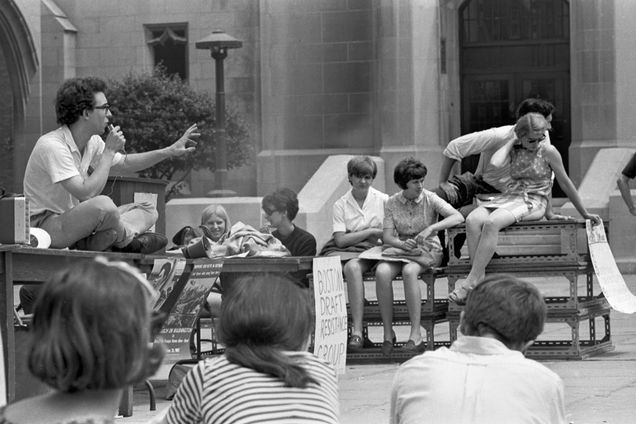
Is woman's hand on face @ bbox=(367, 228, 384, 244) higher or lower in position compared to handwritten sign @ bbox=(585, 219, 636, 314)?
higher

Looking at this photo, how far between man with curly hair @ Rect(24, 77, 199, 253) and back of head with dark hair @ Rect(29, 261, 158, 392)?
5237 mm

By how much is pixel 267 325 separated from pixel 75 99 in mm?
4669

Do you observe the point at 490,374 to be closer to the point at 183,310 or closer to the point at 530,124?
the point at 183,310

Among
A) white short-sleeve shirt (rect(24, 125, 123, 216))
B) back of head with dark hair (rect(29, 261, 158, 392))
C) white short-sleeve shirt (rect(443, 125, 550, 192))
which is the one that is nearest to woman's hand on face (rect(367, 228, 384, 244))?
white short-sleeve shirt (rect(443, 125, 550, 192))

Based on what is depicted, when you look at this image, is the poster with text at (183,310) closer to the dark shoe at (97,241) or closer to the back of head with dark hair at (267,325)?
the dark shoe at (97,241)

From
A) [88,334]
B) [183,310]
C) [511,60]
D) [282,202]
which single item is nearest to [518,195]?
[282,202]

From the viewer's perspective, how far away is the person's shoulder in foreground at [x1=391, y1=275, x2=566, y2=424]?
169 inches

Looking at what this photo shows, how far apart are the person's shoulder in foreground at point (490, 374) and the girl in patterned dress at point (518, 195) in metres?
6.42

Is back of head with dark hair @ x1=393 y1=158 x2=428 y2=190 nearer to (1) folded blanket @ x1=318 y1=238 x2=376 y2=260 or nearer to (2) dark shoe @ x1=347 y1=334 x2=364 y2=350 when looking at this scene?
(1) folded blanket @ x1=318 y1=238 x2=376 y2=260

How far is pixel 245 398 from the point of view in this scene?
12.9ft

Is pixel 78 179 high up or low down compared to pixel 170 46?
down

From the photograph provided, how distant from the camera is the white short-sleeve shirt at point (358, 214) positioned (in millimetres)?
11773

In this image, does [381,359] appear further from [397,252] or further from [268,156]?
[268,156]

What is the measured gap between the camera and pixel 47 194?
27.0ft
